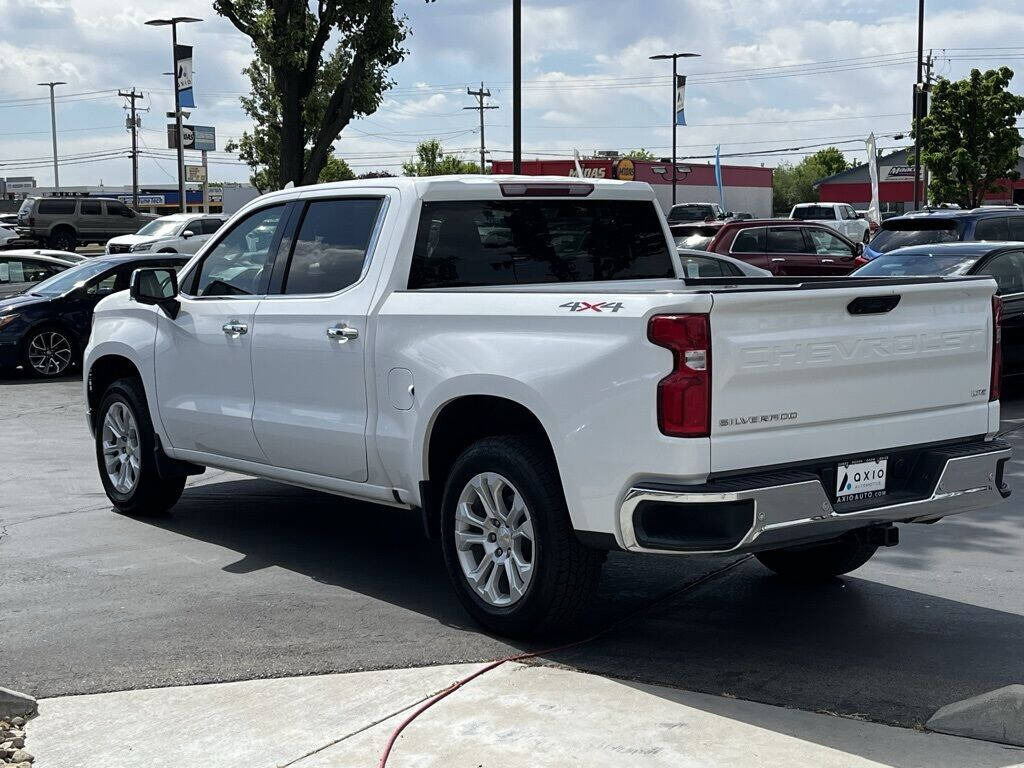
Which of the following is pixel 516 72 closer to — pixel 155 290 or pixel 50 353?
pixel 50 353

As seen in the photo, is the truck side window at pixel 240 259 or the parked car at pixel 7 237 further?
the parked car at pixel 7 237

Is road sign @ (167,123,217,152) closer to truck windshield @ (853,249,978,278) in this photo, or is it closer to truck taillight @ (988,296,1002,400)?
truck windshield @ (853,249,978,278)

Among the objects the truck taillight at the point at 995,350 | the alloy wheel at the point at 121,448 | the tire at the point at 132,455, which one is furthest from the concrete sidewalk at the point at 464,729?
the alloy wheel at the point at 121,448

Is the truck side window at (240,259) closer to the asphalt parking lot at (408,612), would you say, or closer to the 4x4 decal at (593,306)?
the asphalt parking lot at (408,612)

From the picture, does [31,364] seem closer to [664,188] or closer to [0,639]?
[0,639]

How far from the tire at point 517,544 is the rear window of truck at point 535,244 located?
103 cm

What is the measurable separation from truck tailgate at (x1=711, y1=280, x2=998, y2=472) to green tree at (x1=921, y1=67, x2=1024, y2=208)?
4879cm

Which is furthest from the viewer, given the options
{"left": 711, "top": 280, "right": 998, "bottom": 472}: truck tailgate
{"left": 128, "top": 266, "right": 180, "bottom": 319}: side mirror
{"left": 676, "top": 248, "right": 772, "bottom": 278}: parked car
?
{"left": 676, "top": 248, "right": 772, "bottom": 278}: parked car

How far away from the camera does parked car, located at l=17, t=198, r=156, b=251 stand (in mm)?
49753

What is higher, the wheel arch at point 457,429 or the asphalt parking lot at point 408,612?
the wheel arch at point 457,429

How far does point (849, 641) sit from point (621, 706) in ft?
4.31

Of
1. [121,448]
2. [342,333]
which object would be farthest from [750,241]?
[342,333]

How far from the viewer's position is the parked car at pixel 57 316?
16141 millimetres

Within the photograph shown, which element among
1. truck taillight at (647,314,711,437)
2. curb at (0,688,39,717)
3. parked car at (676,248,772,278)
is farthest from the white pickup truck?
parked car at (676,248,772,278)
